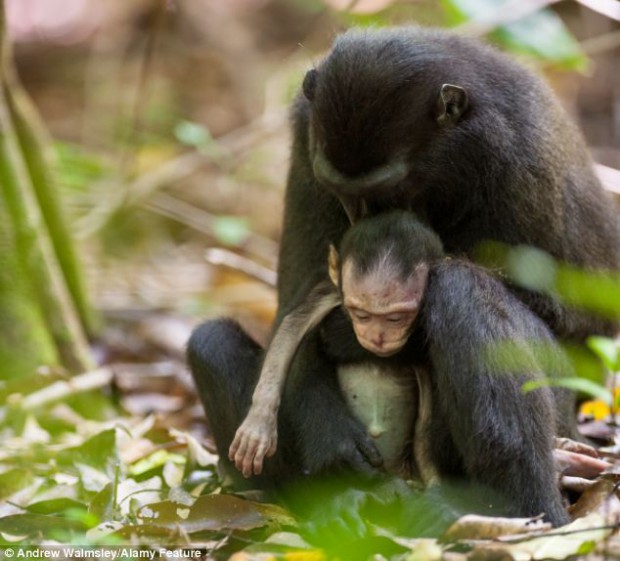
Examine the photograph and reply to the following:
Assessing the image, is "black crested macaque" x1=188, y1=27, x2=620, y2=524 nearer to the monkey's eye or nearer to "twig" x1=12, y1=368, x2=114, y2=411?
the monkey's eye

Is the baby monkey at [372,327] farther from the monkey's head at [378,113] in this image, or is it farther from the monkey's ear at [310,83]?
the monkey's ear at [310,83]

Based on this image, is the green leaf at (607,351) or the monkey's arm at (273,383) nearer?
the green leaf at (607,351)

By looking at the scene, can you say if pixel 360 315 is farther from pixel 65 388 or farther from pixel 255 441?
pixel 65 388

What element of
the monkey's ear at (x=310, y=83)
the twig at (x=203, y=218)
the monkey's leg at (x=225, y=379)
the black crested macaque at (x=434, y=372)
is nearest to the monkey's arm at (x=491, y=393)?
the black crested macaque at (x=434, y=372)

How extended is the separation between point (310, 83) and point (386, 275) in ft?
3.30

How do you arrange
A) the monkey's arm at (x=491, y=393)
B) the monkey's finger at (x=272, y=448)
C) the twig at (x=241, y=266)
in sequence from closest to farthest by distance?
1. the monkey's arm at (x=491, y=393)
2. the monkey's finger at (x=272, y=448)
3. the twig at (x=241, y=266)

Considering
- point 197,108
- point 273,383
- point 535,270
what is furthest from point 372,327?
point 197,108

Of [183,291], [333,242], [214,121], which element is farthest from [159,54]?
[333,242]

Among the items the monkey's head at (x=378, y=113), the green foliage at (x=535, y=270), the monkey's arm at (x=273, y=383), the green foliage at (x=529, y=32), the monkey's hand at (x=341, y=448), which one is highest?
the green foliage at (x=529, y=32)

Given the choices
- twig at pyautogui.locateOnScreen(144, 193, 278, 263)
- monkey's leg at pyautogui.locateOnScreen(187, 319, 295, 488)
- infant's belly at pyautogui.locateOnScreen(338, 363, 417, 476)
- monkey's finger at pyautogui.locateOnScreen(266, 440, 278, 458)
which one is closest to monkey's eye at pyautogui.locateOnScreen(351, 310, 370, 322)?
infant's belly at pyautogui.locateOnScreen(338, 363, 417, 476)

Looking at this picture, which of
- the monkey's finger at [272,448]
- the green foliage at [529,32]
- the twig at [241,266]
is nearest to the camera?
the monkey's finger at [272,448]

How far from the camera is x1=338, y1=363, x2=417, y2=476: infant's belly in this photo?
5.24 meters

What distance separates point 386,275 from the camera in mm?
4816

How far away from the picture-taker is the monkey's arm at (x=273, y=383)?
16.5ft
